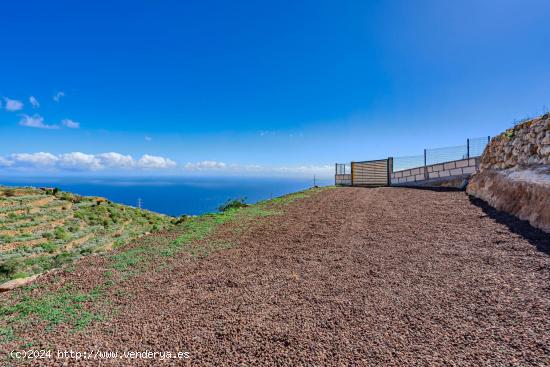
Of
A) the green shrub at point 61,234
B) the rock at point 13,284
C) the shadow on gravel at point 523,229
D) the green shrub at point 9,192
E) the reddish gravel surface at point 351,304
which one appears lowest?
the green shrub at point 61,234

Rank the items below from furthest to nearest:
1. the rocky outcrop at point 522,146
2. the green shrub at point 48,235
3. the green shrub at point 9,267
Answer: the green shrub at point 48,235 → the green shrub at point 9,267 → the rocky outcrop at point 522,146

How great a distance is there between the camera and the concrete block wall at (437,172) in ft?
39.1

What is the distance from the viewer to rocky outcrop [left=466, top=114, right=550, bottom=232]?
5094 millimetres

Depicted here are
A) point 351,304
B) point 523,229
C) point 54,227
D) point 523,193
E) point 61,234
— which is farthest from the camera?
point 54,227

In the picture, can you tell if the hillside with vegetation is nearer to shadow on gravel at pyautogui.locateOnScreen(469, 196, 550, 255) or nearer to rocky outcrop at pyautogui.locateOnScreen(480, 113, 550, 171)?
shadow on gravel at pyautogui.locateOnScreen(469, 196, 550, 255)

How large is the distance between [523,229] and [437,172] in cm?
963

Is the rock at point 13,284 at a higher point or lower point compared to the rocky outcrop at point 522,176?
lower

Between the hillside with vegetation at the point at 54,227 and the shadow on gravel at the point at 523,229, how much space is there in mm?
9156

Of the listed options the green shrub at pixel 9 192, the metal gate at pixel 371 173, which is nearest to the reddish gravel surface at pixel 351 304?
the metal gate at pixel 371 173

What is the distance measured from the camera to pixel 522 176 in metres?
6.16

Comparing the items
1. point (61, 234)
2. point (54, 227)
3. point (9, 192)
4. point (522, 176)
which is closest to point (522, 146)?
point (522, 176)

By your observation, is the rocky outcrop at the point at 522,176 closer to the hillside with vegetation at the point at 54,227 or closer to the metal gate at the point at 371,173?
the metal gate at the point at 371,173

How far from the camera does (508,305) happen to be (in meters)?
2.67

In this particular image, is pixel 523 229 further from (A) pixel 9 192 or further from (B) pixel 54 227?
(A) pixel 9 192
